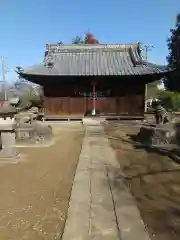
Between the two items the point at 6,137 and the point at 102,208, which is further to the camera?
the point at 6,137

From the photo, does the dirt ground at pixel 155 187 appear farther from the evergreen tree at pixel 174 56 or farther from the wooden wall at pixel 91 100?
the evergreen tree at pixel 174 56

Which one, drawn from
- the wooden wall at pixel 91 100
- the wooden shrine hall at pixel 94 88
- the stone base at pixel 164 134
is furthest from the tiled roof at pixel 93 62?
the stone base at pixel 164 134

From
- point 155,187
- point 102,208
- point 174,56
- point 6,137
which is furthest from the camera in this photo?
point 174,56

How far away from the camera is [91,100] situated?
2000cm

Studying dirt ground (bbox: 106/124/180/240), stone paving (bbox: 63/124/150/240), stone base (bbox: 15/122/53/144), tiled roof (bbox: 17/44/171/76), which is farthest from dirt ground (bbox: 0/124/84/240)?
tiled roof (bbox: 17/44/171/76)

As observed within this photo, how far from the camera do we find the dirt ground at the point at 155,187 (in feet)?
12.8

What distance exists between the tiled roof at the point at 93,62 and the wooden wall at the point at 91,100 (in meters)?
1.18

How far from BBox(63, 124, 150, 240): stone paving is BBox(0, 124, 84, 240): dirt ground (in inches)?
7.8

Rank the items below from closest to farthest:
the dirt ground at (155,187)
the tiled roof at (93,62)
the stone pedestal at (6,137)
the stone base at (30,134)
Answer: the dirt ground at (155,187) < the stone pedestal at (6,137) < the stone base at (30,134) < the tiled roof at (93,62)

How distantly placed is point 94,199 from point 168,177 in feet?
7.55

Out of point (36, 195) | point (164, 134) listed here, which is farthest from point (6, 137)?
point (164, 134)

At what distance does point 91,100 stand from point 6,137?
12.6 meters

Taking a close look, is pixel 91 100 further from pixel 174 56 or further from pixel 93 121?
pixel 174 56

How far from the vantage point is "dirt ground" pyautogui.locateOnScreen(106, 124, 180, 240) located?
154 inches
